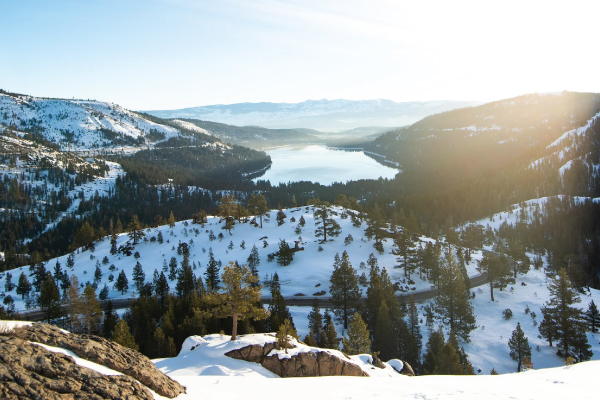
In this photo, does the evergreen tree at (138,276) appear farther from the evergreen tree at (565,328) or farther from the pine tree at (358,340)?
the evergreen tree at (565,328)

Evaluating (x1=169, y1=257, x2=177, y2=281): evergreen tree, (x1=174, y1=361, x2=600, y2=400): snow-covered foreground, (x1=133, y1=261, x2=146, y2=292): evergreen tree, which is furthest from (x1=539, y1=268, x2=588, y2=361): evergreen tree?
(x1=133, y1=261, x2=146, y2=292): evergreen tree

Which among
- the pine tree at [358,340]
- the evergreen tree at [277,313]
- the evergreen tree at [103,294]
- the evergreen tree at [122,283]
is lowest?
the evergreen tree at [103,294]

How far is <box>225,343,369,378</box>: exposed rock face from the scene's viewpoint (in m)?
23.7

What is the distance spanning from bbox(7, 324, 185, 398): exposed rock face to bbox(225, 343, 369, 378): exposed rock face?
1005cm

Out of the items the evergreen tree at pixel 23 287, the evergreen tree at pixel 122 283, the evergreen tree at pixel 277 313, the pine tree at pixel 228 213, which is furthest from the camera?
the pine tree at pixel 228 213

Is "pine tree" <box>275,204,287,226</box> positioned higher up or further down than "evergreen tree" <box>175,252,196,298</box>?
higher up

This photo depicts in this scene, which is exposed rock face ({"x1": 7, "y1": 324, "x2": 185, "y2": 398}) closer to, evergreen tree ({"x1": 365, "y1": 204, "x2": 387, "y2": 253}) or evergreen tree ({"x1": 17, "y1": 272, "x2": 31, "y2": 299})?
evergreen tree ({"x1": 365, "y1": 204, "x2": 387, "y2": 253})

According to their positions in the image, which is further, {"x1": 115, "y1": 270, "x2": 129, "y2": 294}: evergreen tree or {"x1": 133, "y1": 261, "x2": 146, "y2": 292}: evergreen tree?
{"x1": 133, "y1": 261, "x2": 146, "y2": 292}: evergreen tree

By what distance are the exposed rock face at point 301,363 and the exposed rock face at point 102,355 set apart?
10.0m

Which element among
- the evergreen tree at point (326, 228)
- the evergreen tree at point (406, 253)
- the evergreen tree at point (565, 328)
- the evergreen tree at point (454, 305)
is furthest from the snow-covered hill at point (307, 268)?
the evergreen tree at point (454, 305)

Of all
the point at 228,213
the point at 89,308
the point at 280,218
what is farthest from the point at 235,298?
the point at 280,218

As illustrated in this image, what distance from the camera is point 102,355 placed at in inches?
548

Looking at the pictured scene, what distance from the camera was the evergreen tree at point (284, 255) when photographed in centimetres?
7412

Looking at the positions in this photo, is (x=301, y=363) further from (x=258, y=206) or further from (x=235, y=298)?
(x=258, y=206)
